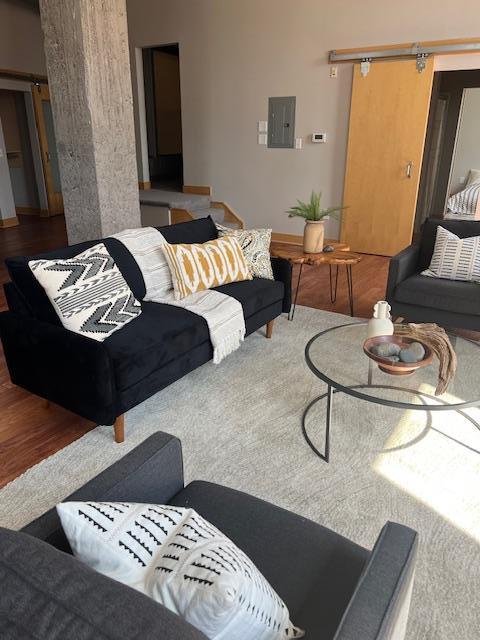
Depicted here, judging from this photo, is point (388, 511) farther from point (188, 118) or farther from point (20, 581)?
point (188, 118)

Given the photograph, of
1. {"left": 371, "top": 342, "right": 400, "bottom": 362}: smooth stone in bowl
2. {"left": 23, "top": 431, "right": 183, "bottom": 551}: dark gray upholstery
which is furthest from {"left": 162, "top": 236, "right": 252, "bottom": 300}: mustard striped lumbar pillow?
{"left": 23, "top": 431, "right": 183, "bottom": 551}: dark gray upholstery

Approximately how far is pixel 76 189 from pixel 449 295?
2.79m

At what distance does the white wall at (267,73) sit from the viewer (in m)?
5.07

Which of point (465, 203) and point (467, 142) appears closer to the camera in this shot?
point (465, 203)

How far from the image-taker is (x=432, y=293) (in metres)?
3.10

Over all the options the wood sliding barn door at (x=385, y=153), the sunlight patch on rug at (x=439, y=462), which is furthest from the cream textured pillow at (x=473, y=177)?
the sunlight patch on rug at (x=439, y=462)

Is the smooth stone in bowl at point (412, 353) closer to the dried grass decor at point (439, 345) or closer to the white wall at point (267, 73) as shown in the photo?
the dried grass decor at point (439, 345)

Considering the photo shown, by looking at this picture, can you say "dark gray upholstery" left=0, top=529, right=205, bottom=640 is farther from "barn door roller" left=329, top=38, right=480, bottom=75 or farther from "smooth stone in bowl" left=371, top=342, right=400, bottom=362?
"barn door roller" left=329, top=38, right=480, bottom=75

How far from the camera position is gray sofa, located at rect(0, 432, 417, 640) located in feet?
1.89

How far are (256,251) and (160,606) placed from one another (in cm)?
276

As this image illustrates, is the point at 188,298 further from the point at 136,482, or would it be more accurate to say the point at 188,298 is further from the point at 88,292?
the point at 136,482

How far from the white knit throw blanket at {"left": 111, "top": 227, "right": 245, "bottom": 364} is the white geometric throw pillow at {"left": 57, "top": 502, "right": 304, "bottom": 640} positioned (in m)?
1.71

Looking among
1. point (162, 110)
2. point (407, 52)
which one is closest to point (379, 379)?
point (407, 52)

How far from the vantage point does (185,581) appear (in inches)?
28.7
